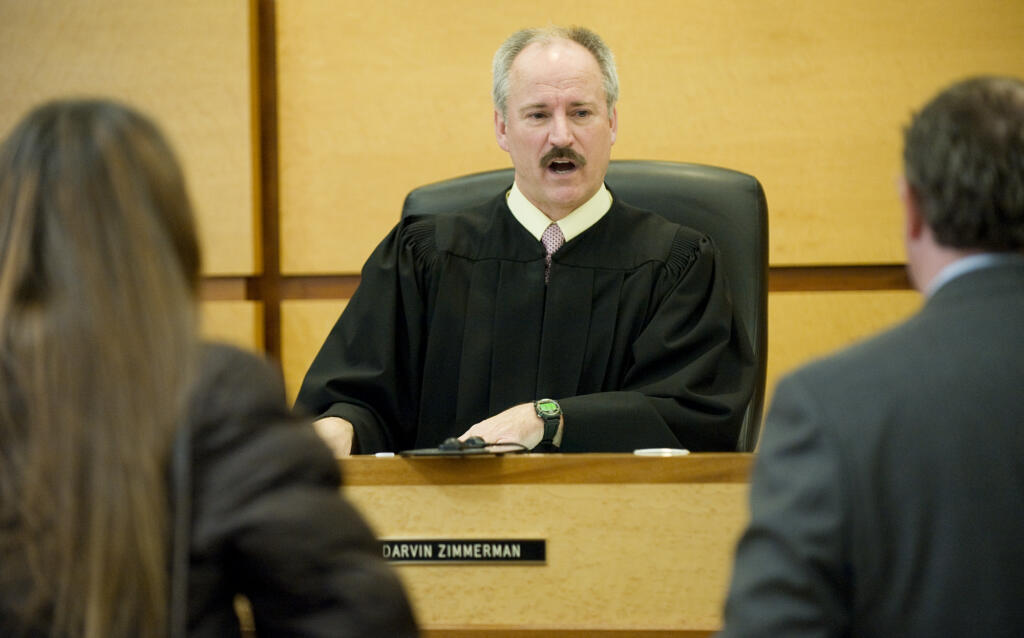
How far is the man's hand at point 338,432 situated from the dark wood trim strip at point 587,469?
68 cm

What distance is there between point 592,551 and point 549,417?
25.4 inches

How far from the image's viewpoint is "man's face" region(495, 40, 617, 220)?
2709 mm

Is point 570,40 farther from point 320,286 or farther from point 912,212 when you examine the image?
point 912,212

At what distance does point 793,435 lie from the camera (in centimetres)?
107

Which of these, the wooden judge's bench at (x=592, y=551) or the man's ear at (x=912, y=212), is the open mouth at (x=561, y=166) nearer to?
the wooden judge's bench at (x=592, y=551)

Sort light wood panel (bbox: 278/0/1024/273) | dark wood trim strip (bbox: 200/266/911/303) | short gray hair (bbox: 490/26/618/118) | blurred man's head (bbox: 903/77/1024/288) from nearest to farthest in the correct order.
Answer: blurred man's head (bbox: 903/77/1024/288) → short gray hair (bbox: 490/26/618/118) → light wood panel (bbox: 278/0/1024/273) → dark wood trim strip (bbox: 200/266/911/303)

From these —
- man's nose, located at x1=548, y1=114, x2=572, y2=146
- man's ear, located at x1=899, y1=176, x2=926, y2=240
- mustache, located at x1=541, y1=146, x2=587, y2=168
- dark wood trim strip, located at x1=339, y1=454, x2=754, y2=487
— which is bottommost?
dark wood trim strip, located at x1=339, y1=454, x2=754, y2=487

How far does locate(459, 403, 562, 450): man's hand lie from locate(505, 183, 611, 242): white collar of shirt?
1.95ft

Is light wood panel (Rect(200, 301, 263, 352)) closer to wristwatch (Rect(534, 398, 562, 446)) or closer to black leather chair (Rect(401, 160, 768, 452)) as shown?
black leather chair (Rect(401, 160, 768, 452))

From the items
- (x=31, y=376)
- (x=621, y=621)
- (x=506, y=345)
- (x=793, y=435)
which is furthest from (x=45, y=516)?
(x=506, y=345)

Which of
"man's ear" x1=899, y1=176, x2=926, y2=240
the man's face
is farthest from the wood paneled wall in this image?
"man's ear" x1=899, y1=176, x2=926, y2=240

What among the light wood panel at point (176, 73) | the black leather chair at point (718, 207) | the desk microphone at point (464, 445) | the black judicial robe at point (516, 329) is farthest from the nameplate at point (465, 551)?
the light wood panel at point (176, 73)

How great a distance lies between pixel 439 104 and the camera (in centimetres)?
355

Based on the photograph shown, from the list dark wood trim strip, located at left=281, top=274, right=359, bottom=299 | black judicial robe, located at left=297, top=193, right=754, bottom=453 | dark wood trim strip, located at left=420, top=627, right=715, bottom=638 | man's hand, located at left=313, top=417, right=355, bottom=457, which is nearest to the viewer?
dark wood trim strip, located at left=420, top=627, right=715, bottom=638
